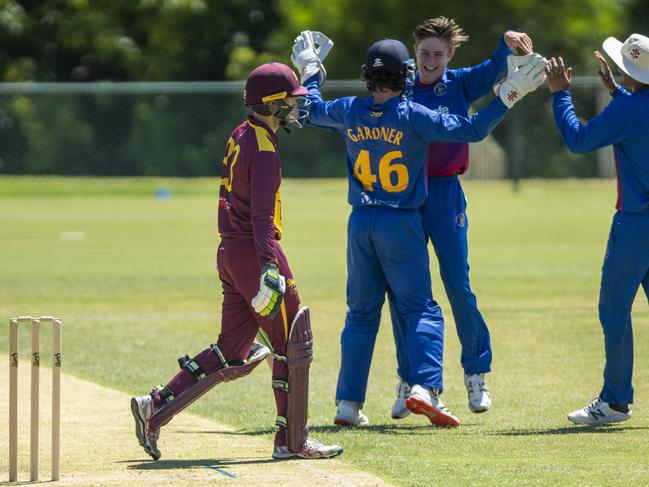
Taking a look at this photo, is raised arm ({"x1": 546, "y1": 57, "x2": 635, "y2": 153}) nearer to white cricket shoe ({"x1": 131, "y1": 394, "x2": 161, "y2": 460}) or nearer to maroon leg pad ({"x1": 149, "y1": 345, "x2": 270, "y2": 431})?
maroon leg pad ({"x1": 149, "y1": 345, "x2": 270, "y2": 431})

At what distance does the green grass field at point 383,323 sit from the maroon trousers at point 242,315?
698 mm

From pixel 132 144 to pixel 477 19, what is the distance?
31.5ft

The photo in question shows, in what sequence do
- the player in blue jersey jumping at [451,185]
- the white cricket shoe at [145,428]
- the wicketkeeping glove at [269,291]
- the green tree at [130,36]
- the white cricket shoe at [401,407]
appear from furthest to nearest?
1. the green tree at [130,36]
2. the player in blue jersey jumping at [451,185]
3. the white cricket shoe at [401,407]
4. the white cricket shoe at [145,428]
5. the wicketkeeping glove at [269,291]

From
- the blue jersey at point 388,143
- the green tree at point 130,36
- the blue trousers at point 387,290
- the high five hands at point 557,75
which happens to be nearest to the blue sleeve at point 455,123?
the blue jersey at point 388,143

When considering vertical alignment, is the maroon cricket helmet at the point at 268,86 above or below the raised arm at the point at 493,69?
below

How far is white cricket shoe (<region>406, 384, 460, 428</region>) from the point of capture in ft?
24.3

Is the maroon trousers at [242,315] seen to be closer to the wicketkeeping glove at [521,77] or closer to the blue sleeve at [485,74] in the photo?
the wicketkeeping glove at [521,77]

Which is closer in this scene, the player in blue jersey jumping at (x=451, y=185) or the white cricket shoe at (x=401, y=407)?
the white cricket shoe at (x=401, y=407)

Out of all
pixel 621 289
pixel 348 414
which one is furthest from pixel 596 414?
pixel 348 414

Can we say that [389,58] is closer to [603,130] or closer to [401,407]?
[603,130]

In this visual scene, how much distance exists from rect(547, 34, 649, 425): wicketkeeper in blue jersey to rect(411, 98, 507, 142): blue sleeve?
485 mm

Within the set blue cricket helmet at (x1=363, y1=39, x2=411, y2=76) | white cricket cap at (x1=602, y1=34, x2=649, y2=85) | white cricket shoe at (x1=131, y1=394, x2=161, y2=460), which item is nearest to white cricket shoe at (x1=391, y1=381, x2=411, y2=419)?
white cricket shoe at (x1=131, y1=394, x2=161, y2=460)

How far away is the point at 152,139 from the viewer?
29781 millimetres

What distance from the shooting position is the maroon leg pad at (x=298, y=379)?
22.0ft
